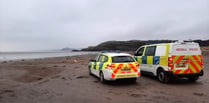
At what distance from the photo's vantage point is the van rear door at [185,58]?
7555 mm

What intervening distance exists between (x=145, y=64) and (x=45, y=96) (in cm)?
578

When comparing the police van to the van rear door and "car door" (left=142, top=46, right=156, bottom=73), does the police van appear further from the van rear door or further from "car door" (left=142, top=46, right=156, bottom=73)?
"car door" (left=142, top=46, right=156, bottom=73)

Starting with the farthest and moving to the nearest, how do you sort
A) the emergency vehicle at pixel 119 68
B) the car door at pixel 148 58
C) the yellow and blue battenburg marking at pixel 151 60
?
1. the car door at pixel 148 58
2. the yellow and blue battenburg marking at pixel 151 60
3. the emergency vehicle at pixel 119 68

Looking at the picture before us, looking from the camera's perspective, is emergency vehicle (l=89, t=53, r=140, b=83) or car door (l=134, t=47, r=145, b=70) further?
car door (l=134, t=47, r=145, b=70)

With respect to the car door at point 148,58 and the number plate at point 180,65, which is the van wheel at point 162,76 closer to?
the car door at point 148,58

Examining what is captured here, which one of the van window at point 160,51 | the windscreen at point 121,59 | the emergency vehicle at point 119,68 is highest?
the van window at point 160,51

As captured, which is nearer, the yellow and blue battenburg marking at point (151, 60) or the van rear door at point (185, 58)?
the van rear door at point (185, 58)

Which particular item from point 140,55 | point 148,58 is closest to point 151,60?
point 148,58

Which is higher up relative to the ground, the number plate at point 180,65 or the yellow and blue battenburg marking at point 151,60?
the yellow and blue battenburg marking at point 151,60

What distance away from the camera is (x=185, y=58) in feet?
25.1

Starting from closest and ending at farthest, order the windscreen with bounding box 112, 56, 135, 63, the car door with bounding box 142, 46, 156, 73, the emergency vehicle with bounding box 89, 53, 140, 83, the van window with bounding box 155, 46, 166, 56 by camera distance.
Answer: the emergency vehicle with bounding box 89, 53, 140, 83 → the windscreen with bounding box 112, 56, 135, 63 → the van window with bounding box 155, 46, 166, 56 → the car door with bounding box 142, 46, 156, 73

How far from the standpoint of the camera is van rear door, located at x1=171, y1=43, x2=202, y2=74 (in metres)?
7.55

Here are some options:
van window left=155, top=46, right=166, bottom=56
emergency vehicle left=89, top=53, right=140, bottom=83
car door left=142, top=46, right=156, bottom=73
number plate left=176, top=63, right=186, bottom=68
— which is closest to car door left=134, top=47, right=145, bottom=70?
car door left=142, top=46, right=156, bottom=73

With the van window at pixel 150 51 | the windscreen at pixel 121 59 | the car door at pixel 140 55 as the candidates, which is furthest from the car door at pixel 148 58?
the windscreen at pixel 121 59
